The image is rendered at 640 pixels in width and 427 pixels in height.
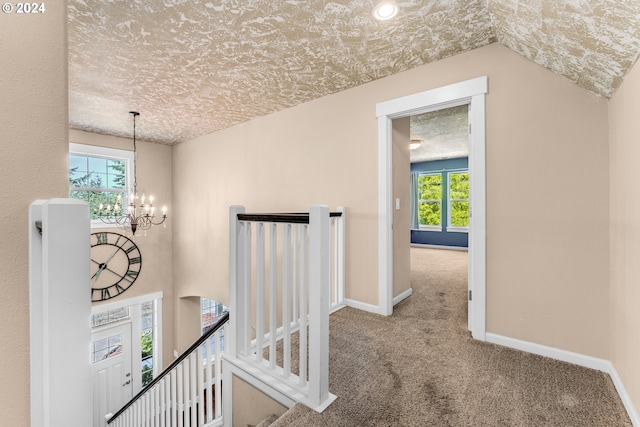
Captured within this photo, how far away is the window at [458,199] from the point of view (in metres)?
6.64

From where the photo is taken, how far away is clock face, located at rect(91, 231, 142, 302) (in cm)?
446

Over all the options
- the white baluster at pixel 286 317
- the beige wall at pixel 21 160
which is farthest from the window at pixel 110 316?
the beige wall at pixel 21 160

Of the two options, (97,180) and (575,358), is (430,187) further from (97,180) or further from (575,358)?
(97,180)

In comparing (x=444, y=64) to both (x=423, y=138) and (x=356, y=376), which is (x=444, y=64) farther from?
(x=423, y=138)

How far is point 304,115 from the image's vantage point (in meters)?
3.23

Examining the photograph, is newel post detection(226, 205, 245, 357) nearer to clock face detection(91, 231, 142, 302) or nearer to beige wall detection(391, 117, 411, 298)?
beige wall detection(391, 117, 411, 298)

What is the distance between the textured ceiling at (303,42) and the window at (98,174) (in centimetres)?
176

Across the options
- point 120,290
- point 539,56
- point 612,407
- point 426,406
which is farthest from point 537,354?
point 120,290

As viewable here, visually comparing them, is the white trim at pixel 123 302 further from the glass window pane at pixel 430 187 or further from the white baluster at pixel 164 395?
the glass window pane at pixel 430 187

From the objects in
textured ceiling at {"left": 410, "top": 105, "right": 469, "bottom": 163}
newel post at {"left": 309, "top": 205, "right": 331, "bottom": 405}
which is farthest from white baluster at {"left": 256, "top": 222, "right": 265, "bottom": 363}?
textured ceiling at {"left": 410, "top": 105, "right": 469, "bottom": 163}

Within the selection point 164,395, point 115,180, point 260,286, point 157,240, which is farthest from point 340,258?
point 115,180

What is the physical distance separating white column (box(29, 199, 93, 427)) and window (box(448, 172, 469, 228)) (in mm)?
7099

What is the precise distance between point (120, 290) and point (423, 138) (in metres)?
5.83

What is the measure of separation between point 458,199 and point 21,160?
735cm
